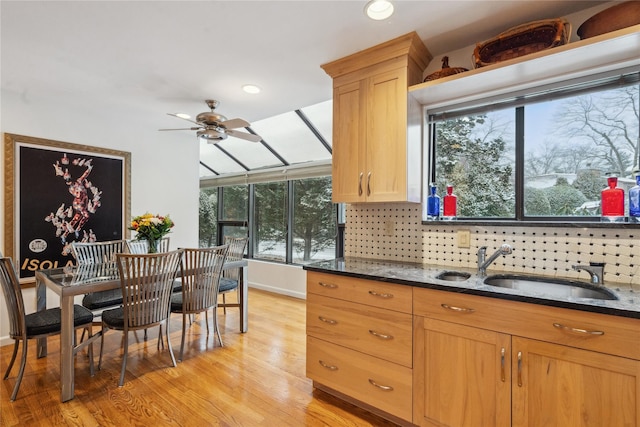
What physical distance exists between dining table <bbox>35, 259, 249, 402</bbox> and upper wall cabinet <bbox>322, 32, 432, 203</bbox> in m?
1.88

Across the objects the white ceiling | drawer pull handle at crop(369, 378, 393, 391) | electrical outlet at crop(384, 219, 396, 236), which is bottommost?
drawer pull handle at crop(369, 378, 393, 391)

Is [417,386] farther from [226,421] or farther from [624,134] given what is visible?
[624,134]

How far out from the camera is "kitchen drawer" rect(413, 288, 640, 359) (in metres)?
1.20

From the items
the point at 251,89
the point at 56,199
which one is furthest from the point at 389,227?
the point at 56,199

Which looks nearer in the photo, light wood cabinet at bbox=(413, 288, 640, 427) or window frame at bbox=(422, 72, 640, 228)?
light wood cabinet at bbox=(413, 288, 640, 427)

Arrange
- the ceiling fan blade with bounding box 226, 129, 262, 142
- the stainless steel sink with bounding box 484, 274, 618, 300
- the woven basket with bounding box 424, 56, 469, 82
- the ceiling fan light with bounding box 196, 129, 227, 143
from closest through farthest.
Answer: the stainless steel sink with bounding box 484, 274, 618, 300 → the woven basket with bounding box 424, 56, 469, 82 → the ceiling fan light with bounding box 196, 129, 227, 143 → the ceiling fan blade with bounding box 226, 129, 262, 142

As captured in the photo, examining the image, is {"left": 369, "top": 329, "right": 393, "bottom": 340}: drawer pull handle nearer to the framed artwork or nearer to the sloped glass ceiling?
the sloped glass ceiling

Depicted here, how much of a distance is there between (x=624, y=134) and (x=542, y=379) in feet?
4.82

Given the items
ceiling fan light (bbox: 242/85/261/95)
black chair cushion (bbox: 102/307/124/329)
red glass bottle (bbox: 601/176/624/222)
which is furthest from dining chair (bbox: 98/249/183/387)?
red glass bottle (bbox: 601/176/624/222)

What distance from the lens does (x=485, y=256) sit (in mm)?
2012

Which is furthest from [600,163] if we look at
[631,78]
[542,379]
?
[542,379]

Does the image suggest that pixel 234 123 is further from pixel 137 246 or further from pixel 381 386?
pixel 381 386

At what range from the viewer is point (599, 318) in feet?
4.05

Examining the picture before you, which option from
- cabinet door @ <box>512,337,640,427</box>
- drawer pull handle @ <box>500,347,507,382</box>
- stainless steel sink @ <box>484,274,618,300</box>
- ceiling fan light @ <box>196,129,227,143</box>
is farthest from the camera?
ceiling fan light @ <box>196,129,227,143</box>
